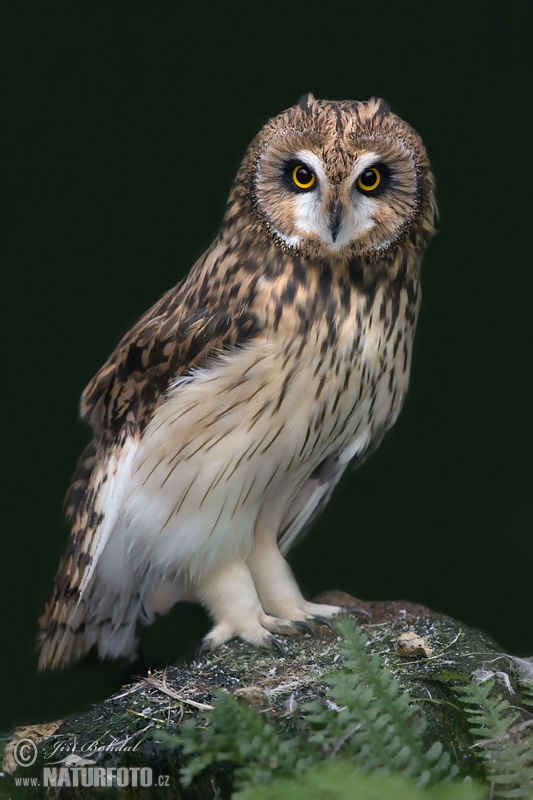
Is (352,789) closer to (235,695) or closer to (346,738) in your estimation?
(346,738)

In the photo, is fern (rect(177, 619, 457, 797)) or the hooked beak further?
the hooked beak

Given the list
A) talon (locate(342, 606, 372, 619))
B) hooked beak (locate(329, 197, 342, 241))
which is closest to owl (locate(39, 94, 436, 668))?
hooked beak (locate(329, 197, 342, 241))

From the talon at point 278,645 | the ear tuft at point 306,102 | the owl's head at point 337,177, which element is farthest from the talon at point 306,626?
the ear tuft at point 306,102

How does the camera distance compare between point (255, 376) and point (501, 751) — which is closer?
point (501, 751)

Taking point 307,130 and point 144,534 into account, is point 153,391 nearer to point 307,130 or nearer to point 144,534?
point 144,534

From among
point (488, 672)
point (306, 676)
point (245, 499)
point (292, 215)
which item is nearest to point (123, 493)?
point (245, 499)

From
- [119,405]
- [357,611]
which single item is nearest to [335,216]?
[119,405]

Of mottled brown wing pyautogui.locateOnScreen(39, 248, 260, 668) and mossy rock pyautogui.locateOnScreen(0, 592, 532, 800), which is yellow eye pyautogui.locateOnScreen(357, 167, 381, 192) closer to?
mottled brown wing pyautogui.locateOnScreen(39, 248, 260, 668)

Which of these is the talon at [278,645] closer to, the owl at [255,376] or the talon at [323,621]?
the owl at [255,376]
